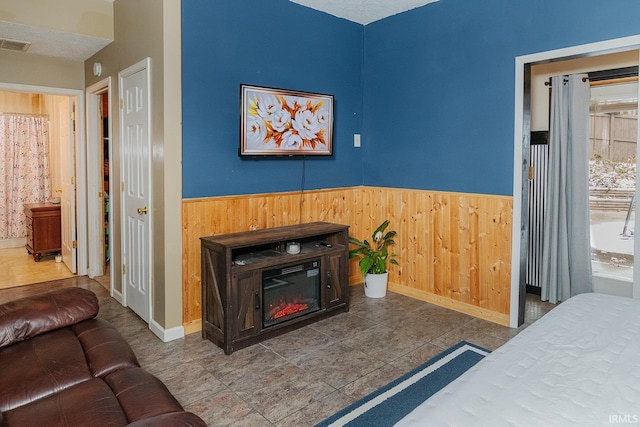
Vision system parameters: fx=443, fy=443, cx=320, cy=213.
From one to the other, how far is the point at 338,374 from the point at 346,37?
3347 millimetres

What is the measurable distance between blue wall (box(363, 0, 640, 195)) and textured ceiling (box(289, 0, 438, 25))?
10cm

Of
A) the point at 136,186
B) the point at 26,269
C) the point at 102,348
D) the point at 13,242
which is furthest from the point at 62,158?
the point at 102,348

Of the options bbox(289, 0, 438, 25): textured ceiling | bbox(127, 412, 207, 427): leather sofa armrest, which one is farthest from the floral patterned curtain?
bbox(127, 412, 207, 427): leather sofa armrest

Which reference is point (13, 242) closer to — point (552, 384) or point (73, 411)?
point (73, 411)

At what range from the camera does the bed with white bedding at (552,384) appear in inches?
49.8

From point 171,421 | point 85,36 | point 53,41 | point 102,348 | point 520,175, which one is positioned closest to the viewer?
point 171,421

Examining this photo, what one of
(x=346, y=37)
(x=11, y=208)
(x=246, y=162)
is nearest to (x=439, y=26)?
(x=346, y=37)

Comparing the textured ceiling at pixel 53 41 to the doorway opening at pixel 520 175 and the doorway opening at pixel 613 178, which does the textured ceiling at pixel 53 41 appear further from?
the doorway opening at pixel 613 178

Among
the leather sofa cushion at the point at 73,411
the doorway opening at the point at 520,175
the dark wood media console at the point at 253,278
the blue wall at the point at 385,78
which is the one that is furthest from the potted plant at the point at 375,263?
the leather sofa cushion at the point at 73,411

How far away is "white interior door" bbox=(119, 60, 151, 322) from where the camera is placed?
3535 millimetres

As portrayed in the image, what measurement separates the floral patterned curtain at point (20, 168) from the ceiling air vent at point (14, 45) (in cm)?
263

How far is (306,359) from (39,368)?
1.66m

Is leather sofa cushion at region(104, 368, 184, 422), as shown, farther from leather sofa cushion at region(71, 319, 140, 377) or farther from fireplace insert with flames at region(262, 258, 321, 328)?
fireplace insert with flames at region(262, 258, 321, 328)

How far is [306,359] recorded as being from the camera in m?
3.10
